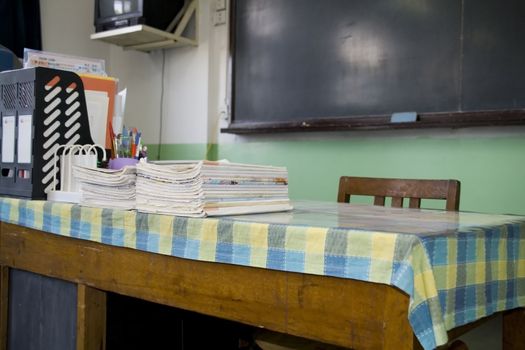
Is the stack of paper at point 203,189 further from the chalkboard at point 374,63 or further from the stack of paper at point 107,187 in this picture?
the chalkboard at point 374,63

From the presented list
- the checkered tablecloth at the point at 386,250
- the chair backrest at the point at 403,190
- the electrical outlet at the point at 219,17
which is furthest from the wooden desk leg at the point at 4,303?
the electrical outlet at the point at 219,17

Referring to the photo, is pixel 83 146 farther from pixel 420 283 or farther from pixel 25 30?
pixel 25 30

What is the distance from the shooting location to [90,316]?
121cm

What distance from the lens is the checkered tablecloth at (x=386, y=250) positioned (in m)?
0.71

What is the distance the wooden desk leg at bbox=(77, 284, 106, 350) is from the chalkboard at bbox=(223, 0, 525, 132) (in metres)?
1.63

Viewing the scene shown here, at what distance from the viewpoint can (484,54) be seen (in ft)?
7.18

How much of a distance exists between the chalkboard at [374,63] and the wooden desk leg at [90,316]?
1632mm

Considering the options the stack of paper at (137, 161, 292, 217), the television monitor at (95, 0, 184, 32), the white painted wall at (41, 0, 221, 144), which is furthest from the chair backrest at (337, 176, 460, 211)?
the television monitor at (95, 0, 184, 32)

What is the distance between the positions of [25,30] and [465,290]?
11.1ft

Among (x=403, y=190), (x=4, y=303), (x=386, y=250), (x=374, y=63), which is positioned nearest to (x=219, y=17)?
(x=374, y=63)

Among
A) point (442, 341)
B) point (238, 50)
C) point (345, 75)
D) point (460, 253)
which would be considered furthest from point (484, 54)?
point (442, 341)

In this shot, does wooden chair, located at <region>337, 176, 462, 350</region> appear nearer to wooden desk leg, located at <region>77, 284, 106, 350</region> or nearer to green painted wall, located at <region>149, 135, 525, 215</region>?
green painted wall, located at <region>149, 135, 525, 215</region>

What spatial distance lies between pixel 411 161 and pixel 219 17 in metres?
1.53

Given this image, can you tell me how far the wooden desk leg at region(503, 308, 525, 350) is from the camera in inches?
43.0
